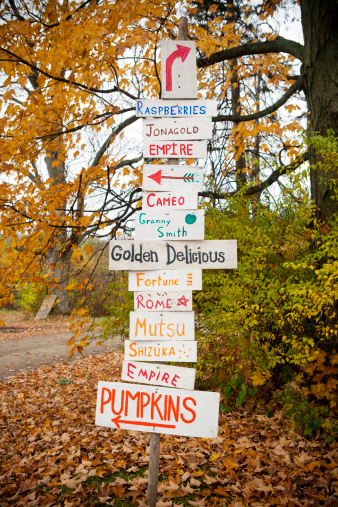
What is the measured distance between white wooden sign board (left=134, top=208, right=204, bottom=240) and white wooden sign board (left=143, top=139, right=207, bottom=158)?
0.42m

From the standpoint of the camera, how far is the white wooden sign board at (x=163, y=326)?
8.28 ft

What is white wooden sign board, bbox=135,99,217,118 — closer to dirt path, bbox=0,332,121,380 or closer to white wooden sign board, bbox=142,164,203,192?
white wooden sign board, bbox=142,164,203,192

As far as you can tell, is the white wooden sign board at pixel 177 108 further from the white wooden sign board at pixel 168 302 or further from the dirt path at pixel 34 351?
the dirt path at pixel 34 351

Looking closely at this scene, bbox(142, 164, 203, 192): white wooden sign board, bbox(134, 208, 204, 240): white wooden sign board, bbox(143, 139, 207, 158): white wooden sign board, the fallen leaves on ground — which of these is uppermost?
bbox(143, 139, 207, 158): white wooden sign board

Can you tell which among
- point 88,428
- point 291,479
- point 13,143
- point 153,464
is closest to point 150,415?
point 153,464

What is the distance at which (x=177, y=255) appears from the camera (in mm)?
2592

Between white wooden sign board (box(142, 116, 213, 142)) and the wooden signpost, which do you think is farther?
white wooden sign board (box(142, 116, 213, 142))

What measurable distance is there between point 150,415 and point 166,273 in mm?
946

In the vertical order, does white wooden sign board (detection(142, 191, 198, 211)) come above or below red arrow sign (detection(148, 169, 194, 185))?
below

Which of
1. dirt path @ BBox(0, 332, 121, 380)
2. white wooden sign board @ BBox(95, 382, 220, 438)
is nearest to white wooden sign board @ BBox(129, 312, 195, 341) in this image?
white wooden sign board @ BBox(95, 382, 220, 438)

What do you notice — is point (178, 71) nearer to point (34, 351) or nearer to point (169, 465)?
point (169, 465)

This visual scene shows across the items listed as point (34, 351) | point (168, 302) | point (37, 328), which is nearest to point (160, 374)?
point (168, 302)

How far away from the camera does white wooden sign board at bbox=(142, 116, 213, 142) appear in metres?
2.68

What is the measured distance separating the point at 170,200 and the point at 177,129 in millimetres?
525
